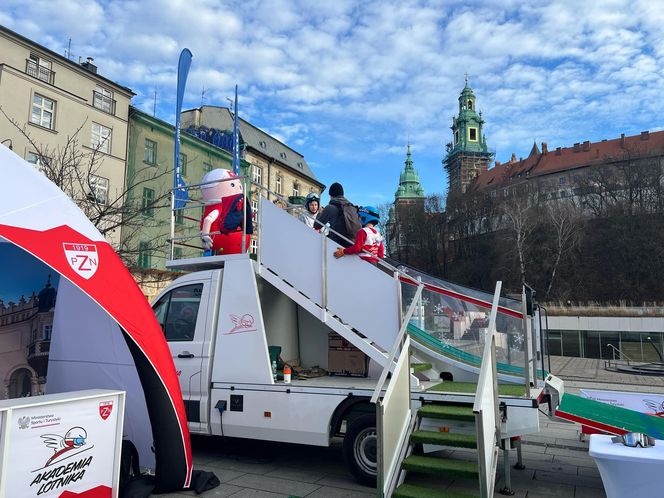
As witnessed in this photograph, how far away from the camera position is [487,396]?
434 centimetres

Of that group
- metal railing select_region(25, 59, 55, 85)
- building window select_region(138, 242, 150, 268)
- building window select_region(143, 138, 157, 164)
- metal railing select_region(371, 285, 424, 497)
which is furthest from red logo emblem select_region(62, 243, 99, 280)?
building window select_region(143, 138, 157, 164)

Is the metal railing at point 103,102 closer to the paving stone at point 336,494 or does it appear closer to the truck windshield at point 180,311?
the truck windshield at point 180,311

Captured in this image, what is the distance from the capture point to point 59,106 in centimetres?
2622

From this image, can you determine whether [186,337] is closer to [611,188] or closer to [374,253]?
[374,253]

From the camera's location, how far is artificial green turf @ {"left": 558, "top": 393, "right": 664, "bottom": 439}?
5.18 m

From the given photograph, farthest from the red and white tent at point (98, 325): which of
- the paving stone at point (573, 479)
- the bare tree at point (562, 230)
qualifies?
the bare tree at point (562, 230)

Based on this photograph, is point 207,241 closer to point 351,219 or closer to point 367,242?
point 351,219

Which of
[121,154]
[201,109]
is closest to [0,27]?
[121,154]

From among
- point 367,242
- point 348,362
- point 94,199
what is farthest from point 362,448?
point 94,199

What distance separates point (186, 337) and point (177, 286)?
2.35 ft

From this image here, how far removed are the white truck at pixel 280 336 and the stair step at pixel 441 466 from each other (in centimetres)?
63

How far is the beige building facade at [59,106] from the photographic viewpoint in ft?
77.9

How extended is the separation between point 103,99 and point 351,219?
27.6 metres

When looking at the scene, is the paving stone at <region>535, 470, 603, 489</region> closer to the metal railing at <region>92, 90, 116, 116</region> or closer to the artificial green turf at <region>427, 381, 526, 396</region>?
the artificial green turf at <region>427, 381, 526, 396</region>
